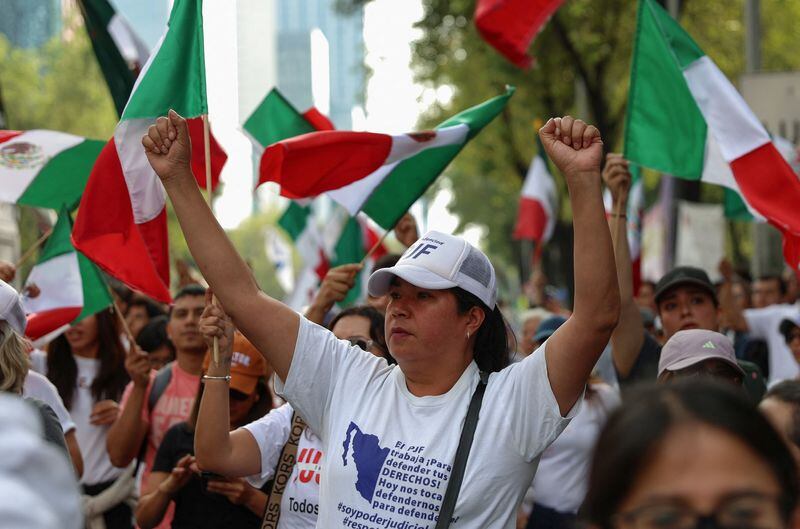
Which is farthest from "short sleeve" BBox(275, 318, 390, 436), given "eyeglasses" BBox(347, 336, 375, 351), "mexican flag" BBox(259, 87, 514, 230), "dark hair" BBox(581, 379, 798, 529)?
"mexican flag" BBox(259, 87, 514, 230)

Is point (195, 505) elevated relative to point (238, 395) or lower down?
lower down

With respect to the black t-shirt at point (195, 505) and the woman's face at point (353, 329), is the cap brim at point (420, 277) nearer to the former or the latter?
the woman's face at point (353, 329)

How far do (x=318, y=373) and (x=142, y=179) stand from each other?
168 centimetres

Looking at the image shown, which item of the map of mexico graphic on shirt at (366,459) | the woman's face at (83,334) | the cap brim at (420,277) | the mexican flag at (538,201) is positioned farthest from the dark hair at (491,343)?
the mexican flag at (538,201)

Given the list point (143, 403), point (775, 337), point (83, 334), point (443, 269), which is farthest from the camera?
point (775, 337)

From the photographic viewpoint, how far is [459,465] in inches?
129

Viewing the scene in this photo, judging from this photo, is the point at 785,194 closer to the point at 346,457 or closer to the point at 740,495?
the point at 346,457

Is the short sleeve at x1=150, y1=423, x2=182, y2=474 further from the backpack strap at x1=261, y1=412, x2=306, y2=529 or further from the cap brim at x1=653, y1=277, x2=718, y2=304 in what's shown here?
the cap brim at x1=653, y1=277, x2=718, y2=304

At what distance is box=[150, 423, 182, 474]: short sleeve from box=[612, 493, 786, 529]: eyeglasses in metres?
3.46

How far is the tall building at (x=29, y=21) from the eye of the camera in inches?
2781

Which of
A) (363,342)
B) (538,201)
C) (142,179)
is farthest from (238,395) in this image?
(538,201)

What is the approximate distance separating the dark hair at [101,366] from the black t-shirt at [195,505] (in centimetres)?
147

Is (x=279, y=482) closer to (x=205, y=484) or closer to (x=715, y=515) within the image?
(x=205, y=484)

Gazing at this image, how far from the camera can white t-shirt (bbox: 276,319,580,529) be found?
3266mm
